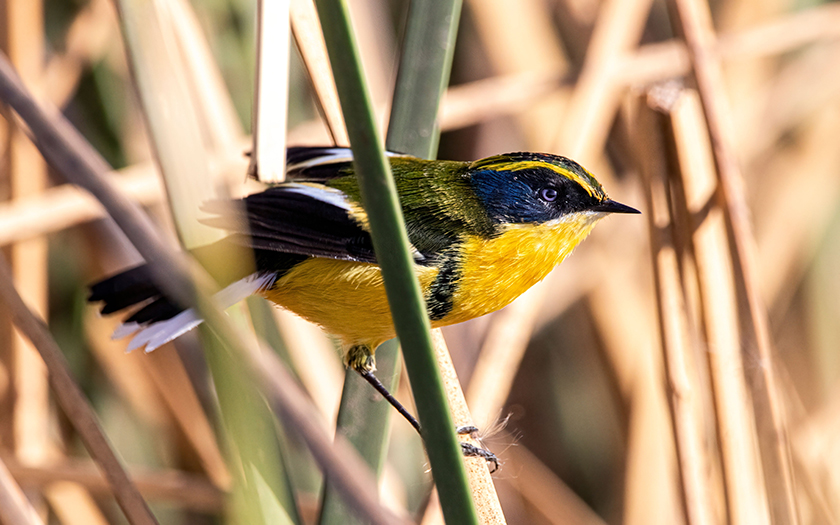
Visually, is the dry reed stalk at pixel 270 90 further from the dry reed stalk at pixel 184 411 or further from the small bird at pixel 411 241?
the dry reed stalk at pixel 184 411

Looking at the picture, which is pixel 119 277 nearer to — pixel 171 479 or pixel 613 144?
pixel 171 479

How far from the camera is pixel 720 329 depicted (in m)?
1.63

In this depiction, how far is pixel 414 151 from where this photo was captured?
1.58 m

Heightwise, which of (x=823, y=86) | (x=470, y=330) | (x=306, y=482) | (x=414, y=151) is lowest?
(x=306, y=482)

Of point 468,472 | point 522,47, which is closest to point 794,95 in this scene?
point 522,47

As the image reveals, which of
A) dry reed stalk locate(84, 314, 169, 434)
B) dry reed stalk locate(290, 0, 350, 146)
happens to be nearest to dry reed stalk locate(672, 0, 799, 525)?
dry reed stalk locate(290, 0, 350, 146)

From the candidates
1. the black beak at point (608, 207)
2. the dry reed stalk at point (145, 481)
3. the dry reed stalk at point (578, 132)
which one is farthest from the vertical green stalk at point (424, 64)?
the dry reed stalk at point (145, 481)

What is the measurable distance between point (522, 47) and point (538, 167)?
1.34m

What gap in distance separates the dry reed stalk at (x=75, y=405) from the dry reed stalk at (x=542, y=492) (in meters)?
1.50

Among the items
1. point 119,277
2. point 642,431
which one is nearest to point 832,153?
point 642,431

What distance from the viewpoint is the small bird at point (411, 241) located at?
1.45 metres

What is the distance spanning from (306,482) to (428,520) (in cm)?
112

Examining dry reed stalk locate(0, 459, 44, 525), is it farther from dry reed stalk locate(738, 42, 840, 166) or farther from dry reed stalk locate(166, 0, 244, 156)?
dry reed stalk locate(738, 42, 840, 166)

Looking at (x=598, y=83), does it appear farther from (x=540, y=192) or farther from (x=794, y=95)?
(x=794, y=95)
